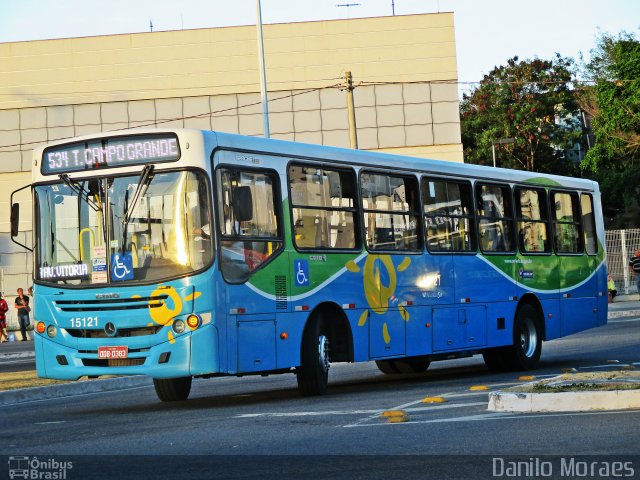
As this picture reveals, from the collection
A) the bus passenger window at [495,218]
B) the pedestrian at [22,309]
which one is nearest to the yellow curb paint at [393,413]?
the bus passenger window at [495,218]

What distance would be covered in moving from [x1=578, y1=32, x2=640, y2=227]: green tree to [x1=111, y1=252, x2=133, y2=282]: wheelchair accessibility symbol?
47415mm

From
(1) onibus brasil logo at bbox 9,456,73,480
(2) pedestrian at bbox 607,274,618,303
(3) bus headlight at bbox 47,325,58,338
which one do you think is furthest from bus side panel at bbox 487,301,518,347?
(2) pedestrian at bbox 607,274,618,303

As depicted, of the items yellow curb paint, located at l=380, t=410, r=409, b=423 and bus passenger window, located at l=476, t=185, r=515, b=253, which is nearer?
yellow curb paint, located at l=380, t=410, r=409, b=423

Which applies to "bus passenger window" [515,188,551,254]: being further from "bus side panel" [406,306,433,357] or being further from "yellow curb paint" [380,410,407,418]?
"yellow curb paint" [380,410,407,418]

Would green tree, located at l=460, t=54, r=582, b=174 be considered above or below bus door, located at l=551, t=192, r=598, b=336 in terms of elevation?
above

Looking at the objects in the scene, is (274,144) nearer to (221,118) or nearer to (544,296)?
(544,296)

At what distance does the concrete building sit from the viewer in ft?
195

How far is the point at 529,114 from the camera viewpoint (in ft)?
243

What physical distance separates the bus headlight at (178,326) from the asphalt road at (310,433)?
914 mm

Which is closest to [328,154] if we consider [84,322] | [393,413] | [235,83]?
[84,322]

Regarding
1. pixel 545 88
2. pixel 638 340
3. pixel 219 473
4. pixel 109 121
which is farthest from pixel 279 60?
pixel 219 473

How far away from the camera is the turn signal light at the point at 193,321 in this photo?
14.1 meters

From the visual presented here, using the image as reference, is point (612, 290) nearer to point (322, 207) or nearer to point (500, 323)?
point (500, 323)

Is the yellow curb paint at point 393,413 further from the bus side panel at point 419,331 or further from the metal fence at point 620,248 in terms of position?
the metal fence at point 620,248
